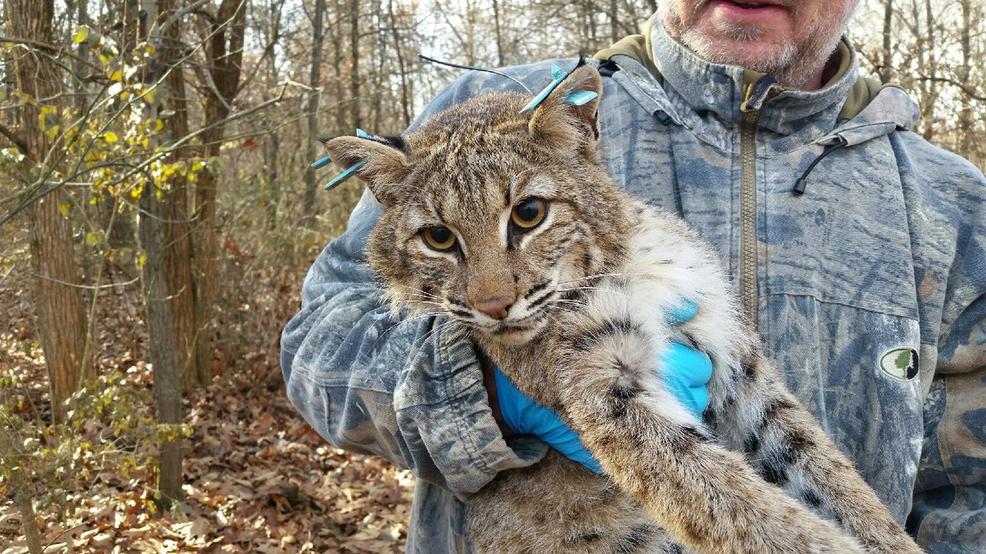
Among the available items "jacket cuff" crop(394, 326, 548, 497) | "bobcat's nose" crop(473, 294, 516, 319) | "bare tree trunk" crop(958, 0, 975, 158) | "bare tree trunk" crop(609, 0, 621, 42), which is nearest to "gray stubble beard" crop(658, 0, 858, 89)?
"bobcat's nose" crop(473, 294, 516, 319)

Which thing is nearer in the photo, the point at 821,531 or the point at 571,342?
the point at 821,531

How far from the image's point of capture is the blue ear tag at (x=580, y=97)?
283 cm

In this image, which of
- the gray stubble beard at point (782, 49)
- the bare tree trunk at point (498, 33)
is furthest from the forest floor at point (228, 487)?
the bare tree trunk at point (498, 33)

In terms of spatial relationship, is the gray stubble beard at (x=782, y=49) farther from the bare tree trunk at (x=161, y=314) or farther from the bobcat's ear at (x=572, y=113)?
the bare tree trunk at (x=161, y=314)

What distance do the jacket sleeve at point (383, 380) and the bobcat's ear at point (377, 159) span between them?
0.99 feet

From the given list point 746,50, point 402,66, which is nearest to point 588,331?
point 746,50

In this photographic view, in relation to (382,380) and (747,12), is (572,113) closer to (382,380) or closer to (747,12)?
(747,12)

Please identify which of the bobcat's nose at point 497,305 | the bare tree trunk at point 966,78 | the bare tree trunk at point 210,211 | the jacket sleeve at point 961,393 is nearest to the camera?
the bobcat's nose at point 497,305

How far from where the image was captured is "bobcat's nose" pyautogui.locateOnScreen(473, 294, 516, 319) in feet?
8.68

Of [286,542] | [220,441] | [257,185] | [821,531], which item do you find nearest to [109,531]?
[286,542]

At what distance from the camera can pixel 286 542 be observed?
7496mm

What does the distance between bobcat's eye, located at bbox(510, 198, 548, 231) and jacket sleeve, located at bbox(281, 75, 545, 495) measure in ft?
1.68

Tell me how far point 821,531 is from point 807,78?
2245mm

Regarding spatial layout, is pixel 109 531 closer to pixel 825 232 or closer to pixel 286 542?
pixel 286 542
